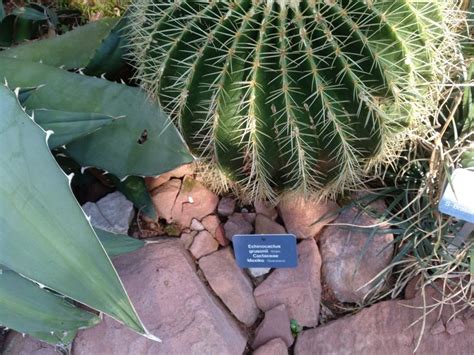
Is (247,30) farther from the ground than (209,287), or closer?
farther from the ground

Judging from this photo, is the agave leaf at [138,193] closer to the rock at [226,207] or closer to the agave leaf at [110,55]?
the rock at [226,207]

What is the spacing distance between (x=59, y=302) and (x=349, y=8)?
79 cm

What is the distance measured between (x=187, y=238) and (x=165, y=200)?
0.11m

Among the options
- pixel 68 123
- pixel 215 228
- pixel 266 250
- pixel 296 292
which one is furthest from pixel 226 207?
pixel 68 123

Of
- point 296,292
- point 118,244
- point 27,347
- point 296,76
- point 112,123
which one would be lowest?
point 27,347

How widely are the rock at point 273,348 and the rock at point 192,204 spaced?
35cm

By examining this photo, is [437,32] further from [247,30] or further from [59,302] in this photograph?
[59,302]

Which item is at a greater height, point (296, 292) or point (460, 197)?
point (460, 197)

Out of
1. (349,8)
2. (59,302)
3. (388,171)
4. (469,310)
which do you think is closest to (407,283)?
(469,310)

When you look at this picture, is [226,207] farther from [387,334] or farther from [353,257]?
[387,334]

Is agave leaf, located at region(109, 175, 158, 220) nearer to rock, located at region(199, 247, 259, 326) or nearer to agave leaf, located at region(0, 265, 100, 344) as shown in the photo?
rock, located at region(199, 247, 259, 326)

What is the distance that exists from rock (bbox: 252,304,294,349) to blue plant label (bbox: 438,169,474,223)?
47 cm

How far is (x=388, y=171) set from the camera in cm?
154

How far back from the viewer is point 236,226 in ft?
4.83
